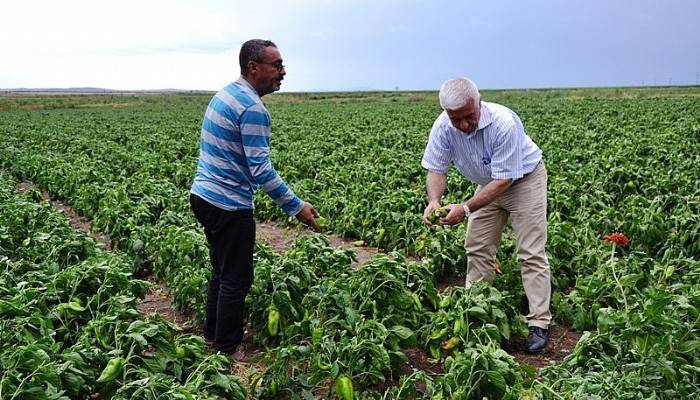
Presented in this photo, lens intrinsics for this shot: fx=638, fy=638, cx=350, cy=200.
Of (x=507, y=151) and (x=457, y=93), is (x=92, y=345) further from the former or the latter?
(x=507, y=151)

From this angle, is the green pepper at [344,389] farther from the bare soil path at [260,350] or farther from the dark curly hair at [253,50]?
the dark curly hair at [253,50]

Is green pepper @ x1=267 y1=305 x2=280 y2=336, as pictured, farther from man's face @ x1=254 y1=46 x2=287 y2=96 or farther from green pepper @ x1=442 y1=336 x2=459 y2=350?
man's face @ x1=254 y1=46 x2=287 y2=96

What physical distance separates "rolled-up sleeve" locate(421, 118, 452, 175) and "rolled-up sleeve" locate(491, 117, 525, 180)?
404 mm

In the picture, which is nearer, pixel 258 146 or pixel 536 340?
pixel 258 146

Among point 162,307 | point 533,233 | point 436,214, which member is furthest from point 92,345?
point 533,233

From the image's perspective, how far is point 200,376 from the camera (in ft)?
11.5

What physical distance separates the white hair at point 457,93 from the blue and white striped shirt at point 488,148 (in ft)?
0.82

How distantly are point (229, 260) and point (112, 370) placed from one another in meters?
1.17

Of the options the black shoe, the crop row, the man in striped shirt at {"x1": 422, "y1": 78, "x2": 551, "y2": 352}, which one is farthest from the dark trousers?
the black shoe

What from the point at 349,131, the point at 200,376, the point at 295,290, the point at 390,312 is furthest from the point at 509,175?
the point at 349,131

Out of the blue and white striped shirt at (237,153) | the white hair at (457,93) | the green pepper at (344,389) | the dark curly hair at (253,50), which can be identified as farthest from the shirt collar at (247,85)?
the green pepper at (344,389)

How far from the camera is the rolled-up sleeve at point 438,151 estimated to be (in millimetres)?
4709

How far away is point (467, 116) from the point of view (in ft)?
14.0

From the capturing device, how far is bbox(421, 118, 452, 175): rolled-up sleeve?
15.4 feet
